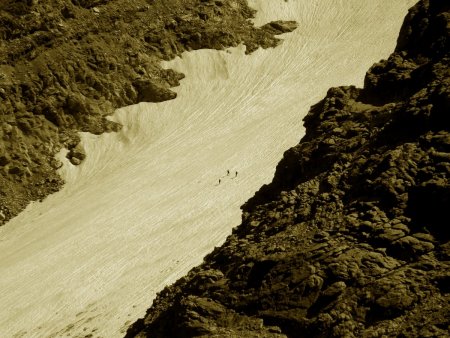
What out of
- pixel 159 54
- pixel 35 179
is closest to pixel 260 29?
pixel 159 54

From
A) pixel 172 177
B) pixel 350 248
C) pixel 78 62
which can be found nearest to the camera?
pixel 350 248

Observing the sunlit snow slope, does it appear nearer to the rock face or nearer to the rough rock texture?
the rough rock texture

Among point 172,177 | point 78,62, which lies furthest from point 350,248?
point 78,62

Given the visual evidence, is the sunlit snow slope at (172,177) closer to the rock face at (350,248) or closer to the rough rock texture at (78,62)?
the rough rock texture at (78,62)

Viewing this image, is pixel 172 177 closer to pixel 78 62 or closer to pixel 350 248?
pixel 78 62

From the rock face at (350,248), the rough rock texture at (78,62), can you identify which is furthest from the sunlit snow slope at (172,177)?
the rock face at (350,248)

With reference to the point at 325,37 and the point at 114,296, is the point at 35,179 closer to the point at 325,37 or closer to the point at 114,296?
the point at 114,296
